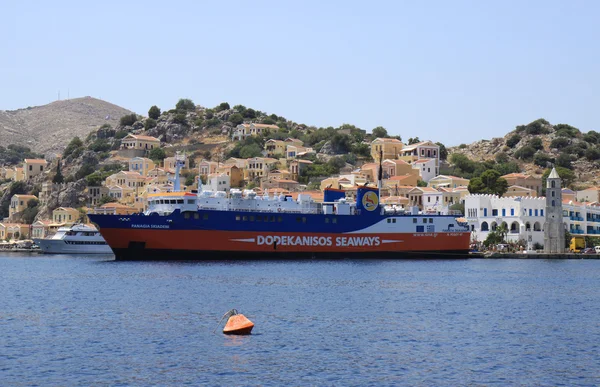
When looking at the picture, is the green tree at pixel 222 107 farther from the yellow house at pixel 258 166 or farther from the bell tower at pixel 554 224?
the bell tower at pixel 554 224

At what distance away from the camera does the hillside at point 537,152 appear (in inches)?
4875

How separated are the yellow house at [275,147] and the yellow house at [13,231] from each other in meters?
37.5

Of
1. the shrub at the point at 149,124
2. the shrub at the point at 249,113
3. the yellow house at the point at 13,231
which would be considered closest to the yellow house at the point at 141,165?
the yellow house at the point at 13,231

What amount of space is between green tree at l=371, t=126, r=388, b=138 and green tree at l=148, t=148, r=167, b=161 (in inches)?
1480

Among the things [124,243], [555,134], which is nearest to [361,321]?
[124,243]

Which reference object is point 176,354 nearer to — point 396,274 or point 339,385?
point 339,385

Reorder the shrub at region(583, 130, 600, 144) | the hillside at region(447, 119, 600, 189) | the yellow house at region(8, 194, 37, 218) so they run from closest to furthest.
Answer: the hillside at region(447, 119, 600, 189)
the yellow house at region(8, 194, 37, 218)
the shrub at region(583, 130, 600, 144)

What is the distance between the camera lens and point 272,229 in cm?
6175

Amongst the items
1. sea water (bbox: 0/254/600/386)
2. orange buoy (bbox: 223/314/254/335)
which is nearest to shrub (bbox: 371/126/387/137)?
sea water (bbox: 0/254/600/386)

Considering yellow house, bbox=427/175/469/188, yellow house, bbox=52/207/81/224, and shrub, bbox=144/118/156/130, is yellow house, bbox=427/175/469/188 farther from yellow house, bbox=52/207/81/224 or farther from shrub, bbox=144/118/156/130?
shrub, bbox=144/118/156/130

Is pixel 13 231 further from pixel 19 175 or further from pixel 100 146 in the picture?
pixel 100 146

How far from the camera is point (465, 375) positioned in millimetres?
22219

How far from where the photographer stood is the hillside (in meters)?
124

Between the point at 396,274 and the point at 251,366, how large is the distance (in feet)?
94.9
